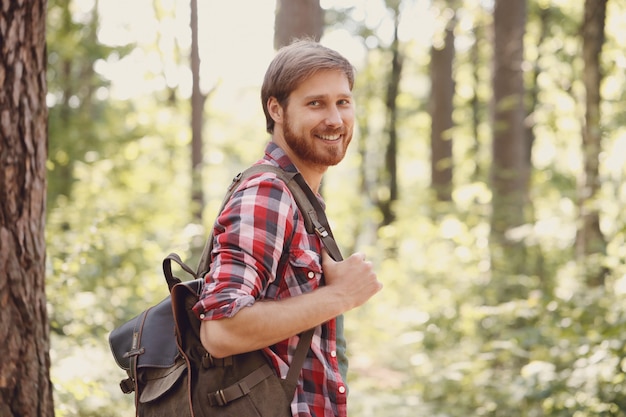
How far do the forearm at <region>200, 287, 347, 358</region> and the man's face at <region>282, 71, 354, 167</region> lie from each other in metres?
0.55

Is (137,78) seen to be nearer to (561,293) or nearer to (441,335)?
(441,335)

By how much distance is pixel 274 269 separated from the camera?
7.68 feet

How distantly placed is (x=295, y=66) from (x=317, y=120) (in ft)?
0.66

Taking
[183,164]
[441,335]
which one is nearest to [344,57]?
[441,335]

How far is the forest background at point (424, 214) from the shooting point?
20.6ft

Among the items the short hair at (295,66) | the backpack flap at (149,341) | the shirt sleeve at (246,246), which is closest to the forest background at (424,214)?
the backpack flap at (149,341)

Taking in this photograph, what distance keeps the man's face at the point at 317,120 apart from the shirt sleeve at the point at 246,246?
0.29 metres

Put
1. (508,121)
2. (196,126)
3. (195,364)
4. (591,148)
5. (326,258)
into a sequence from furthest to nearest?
(196,126)
(508,121)
(591,148)
(326,258)
(195,364)

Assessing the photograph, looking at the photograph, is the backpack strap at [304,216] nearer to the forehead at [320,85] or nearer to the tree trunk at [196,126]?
the forehead at [320,85]

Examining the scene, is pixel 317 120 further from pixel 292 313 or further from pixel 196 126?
pixel 196 126

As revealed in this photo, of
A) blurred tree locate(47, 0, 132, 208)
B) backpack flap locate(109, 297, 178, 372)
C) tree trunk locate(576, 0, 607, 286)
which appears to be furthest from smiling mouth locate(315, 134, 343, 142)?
blurred tree locate(47, 0, 132, 208)

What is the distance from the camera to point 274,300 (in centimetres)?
237

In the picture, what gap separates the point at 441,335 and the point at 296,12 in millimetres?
4979

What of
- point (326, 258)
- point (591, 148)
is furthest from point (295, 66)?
point (591, 148)
